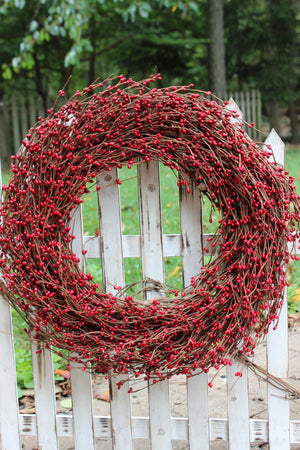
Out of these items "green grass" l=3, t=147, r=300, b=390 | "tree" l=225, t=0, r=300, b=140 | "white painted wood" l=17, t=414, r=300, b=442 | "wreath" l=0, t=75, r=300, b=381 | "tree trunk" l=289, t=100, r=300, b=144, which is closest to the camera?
"wreath" l=0, t=75, r=300, b=381

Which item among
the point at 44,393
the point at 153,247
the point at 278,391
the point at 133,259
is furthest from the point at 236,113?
the point at 133,259

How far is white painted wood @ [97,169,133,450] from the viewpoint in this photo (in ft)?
7.82

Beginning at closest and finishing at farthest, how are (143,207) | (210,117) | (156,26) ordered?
(210,117) → (143,207) → (156,26)

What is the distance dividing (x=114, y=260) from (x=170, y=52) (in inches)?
516

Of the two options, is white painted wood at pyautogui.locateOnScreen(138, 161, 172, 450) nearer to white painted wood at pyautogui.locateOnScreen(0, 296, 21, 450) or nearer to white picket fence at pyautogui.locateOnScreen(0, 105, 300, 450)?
white picket fence at pyautogui.locateOnScreen(0, 105, 300, 450)

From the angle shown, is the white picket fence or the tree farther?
the tree

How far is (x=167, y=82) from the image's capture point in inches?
566

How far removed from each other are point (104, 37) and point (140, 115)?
13.7m

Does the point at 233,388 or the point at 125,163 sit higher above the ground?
the point at 125,163

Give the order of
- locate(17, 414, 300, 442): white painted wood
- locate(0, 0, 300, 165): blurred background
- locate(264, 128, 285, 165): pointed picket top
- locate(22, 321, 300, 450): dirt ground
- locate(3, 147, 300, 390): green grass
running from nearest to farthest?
locate(264, 128, 285, 165): pointed picket top
locate(17, 414, 300, 442): white painted wood
locate(22, 321, 300, 450): dirt ground
locate(3, 147, 300, 390): green grass
locate(0, 0, 300, 165): blurred background

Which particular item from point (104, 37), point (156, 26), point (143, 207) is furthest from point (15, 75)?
point (143, 207)

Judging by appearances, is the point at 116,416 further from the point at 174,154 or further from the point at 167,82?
the point at 167,82

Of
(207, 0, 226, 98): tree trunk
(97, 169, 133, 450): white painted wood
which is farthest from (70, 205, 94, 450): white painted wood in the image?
(207, 0, 226, 98): tree trunk

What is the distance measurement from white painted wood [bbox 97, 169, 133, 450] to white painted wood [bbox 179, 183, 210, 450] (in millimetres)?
299
